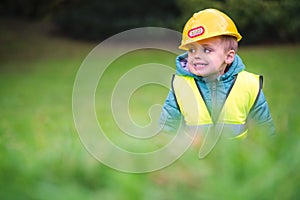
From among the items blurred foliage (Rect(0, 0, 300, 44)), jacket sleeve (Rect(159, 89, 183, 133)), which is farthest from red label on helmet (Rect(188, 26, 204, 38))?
blurred foliage (Rect(0, 0, 300, 44))

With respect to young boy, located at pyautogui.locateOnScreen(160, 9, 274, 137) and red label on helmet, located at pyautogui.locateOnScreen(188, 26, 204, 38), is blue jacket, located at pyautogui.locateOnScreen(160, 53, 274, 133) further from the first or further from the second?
red label on helmet, located at pyautogui.locateOnScreen(188, 26, 204, 38)

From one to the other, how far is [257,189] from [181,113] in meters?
1.83

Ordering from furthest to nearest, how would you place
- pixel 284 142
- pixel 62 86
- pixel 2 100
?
pixel 62 86 → pixel 2 100 → pixel 284 142

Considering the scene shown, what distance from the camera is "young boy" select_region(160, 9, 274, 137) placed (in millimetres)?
2906

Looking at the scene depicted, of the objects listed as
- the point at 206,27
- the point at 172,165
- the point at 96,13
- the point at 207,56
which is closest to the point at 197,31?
the point at 206,27

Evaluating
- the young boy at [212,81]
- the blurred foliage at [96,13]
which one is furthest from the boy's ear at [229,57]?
the blurred foliage at [96,13]

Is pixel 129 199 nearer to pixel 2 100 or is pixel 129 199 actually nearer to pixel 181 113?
pixel 181 113

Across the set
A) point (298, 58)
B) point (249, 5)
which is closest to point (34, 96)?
point (298, 58)

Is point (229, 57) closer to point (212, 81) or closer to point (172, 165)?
point (212, 81)

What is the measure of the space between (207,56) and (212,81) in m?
0.13

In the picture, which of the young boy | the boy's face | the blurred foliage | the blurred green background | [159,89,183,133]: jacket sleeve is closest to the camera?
the blurred green background

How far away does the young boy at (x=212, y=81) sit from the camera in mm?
2906

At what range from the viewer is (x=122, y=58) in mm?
15797

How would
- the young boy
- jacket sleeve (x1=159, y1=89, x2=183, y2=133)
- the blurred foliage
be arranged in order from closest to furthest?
jacket sleeve (x1=159, y1=89, x2=183, y2=133), the young boy, the blurred foliage
